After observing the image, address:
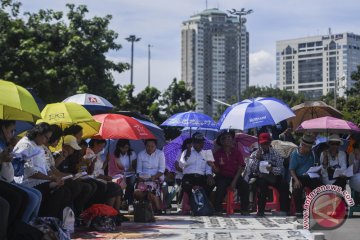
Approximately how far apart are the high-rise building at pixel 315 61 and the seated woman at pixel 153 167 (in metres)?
105

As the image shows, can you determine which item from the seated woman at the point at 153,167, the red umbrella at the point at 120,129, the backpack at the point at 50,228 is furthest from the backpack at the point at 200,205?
the backpack at the point at 50,228

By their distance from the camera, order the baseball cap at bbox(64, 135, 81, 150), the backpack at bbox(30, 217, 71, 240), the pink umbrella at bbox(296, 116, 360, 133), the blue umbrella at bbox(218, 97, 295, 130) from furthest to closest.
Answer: the pink umbrella at bbox(296, 116, 360, 133) → the blue umbrella at bbox(218, 97, 295, 130) → the baseball cap at bbox(64, 135, 81, 150) → the backpack at bbox(30, 217, 71, 240)

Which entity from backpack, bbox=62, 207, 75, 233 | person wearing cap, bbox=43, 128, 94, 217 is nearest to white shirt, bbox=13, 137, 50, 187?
person wearing cap, bbox=43, 128, 94, 217

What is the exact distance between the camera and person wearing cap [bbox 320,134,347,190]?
550 inches

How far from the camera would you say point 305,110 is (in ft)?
57.7

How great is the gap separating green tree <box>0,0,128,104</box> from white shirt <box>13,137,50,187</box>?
66.2 ft

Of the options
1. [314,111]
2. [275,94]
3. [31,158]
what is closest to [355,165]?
[314,111]

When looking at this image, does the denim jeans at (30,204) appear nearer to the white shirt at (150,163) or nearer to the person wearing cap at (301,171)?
the white shirt at (150,163)

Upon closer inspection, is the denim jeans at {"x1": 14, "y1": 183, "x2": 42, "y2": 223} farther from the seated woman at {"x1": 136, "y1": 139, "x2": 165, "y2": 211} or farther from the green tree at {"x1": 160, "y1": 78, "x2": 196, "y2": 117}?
the green tree at {"x1": 160, "y1": 78, "x2": 196, "y2": 117}

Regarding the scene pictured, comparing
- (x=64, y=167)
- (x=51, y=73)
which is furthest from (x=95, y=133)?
(x=51, y=73)

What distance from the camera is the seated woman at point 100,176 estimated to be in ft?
37.9

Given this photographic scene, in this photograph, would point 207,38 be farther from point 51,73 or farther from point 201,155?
point 201,155

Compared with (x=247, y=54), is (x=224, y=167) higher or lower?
lower

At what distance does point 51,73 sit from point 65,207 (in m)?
22.2
